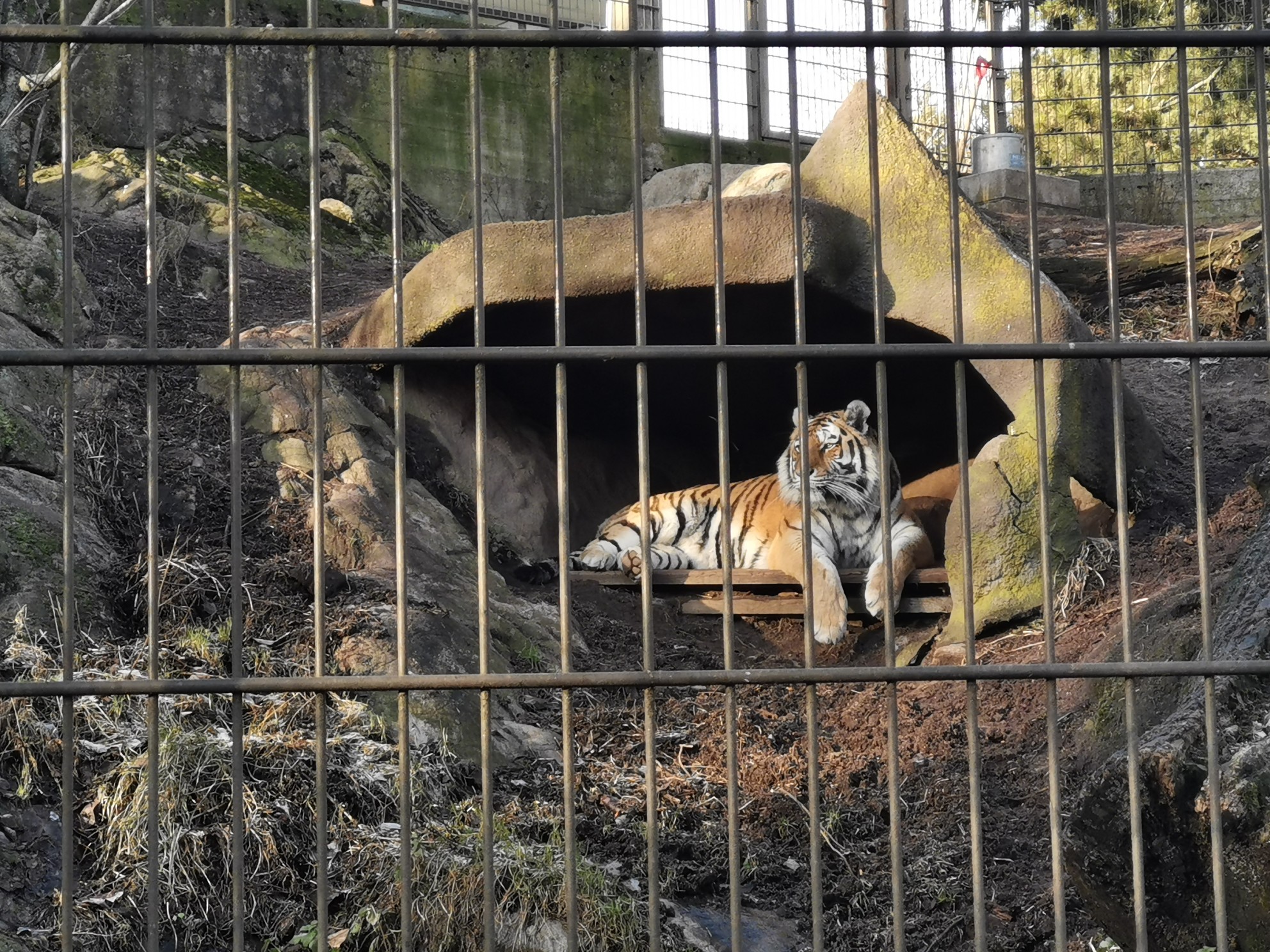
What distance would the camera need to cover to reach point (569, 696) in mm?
2953

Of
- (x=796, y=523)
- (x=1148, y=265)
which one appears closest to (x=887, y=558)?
(x=796, y=523)

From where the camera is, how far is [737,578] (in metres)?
7.79

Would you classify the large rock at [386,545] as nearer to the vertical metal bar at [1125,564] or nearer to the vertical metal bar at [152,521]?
the vertical metal bar at [152,521]

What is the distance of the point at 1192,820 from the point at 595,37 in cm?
218

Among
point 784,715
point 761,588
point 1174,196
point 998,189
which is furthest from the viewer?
point 1174,196

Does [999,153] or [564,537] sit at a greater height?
[999,153]

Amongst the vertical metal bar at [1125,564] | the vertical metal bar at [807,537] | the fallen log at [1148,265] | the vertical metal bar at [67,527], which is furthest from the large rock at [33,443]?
the fallen log at [1148,265]

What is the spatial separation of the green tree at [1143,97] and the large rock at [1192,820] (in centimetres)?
902

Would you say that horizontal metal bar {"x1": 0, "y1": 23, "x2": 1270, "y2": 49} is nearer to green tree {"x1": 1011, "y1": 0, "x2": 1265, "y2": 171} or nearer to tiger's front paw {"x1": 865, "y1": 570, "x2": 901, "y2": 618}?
tiger's front paw {"x1": 865, "y1": 570, "x2": 901, "y2": 618}

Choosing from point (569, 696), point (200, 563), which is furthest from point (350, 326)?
point (569, 696)

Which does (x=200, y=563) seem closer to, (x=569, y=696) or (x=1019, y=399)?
(x=569, y=696)

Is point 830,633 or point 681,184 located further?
point 681,184

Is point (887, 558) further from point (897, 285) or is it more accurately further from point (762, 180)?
point (762, 180)

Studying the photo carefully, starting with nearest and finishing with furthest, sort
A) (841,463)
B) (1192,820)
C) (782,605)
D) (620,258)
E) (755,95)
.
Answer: (1192,820) → (620,258) → (782,605) → (841,463) → (755,95)
